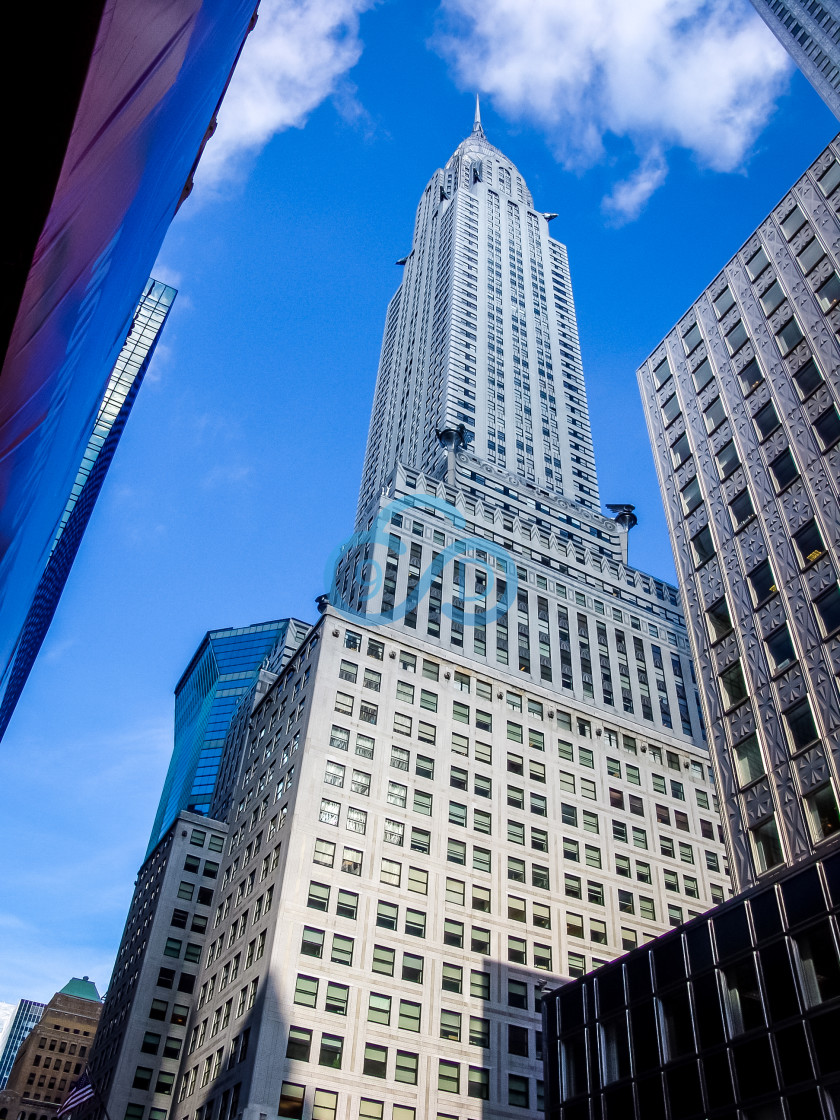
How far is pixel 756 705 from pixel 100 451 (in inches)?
2848

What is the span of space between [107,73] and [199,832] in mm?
93667

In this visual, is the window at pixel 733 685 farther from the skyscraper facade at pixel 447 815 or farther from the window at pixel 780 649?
the skyscraper facade at pixel 447 815

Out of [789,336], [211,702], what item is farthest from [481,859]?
[211,702]

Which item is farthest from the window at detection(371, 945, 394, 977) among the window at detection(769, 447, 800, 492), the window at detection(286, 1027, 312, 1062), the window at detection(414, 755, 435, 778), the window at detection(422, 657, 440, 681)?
the window at detection(769, 447, 800, 492)

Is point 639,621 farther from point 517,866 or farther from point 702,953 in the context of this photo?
Answer: point 702,953

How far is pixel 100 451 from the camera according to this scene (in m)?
91.8

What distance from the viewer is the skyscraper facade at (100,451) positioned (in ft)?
222

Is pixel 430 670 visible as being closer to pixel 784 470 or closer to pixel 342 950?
pixel 342 950

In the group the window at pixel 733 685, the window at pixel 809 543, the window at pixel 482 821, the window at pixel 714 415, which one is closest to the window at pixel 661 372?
the window at pixel 714 415

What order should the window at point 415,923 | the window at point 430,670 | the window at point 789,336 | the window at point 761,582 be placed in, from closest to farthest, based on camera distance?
1. the window at point 761,582
2. the window at point 789,336
3. the window at point 415,923
4. the window at point 430,670

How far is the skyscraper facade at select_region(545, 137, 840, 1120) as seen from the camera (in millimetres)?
30750

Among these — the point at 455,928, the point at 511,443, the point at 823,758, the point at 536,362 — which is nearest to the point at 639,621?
the point at 511,443

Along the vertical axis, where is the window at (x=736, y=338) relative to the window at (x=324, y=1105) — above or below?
above

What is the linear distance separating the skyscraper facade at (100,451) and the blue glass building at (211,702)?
56.2m
